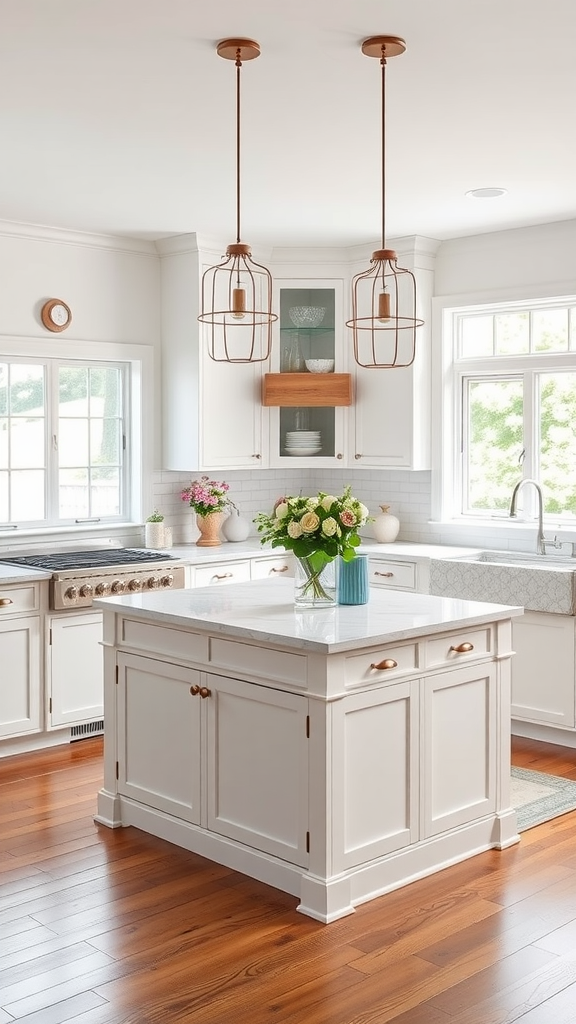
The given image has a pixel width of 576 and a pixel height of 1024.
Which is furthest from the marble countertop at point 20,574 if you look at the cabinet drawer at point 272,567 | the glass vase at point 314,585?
the glass vase at point 314,585

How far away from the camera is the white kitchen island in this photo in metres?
3.42

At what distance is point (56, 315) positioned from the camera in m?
6.01

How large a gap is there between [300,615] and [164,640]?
559 millimetres

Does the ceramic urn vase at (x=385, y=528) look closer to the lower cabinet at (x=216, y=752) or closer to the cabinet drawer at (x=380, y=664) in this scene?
the lower cabinet at (x=216, y=752)

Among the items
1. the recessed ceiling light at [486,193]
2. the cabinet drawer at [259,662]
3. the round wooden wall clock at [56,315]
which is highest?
the recessed ceiling light at [486,193]

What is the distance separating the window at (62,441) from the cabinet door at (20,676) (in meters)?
0.92

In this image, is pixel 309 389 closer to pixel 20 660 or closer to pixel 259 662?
pixel 20 660

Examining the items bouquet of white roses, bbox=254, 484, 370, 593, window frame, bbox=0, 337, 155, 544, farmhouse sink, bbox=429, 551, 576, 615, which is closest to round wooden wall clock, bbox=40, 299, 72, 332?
window frame, bbox=0, 337, 155, 544

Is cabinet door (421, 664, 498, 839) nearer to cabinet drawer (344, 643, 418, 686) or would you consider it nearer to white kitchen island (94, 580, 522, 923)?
white kitchen island (94, 580, 522, 923)

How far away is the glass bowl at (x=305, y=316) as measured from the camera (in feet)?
21.8

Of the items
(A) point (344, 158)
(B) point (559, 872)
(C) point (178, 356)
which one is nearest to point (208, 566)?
(C) point (178, 356)

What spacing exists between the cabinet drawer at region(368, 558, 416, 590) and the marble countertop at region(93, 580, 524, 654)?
1651mm

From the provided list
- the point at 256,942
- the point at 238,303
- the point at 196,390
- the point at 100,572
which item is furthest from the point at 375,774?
the point at 196,390

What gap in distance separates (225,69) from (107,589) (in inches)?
111
